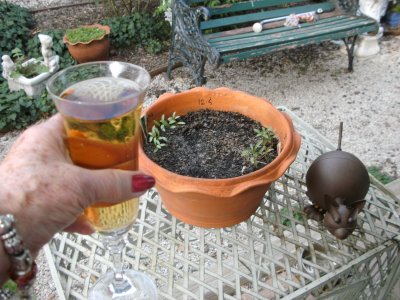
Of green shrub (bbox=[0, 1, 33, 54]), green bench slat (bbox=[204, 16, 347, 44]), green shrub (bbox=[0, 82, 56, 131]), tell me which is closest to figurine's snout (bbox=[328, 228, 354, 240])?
green bench slat (bbox=[204, 16, 347, 44])

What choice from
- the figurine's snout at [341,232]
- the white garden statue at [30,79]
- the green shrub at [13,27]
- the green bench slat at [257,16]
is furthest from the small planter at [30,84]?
the figurine's snout at [341,232]

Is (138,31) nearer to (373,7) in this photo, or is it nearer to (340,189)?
(373,7)

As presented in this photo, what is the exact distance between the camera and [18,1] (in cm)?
599

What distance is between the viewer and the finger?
1233 mm

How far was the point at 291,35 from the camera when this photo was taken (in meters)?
4.07

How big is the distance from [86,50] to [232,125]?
10.1 ft

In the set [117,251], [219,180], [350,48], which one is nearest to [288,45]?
[350,48]

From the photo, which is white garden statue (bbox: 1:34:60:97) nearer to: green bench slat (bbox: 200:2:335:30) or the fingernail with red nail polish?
green bench slat (bbox: 200:2:335:30)

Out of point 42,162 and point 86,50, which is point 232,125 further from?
point 86,50

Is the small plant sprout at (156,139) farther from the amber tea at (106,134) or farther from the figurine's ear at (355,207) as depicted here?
the figurine's ear at (355,207)

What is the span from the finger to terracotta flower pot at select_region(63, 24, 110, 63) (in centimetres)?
343

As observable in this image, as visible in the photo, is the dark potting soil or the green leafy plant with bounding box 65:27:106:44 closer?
the dark potting soil

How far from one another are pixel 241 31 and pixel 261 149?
290 cm

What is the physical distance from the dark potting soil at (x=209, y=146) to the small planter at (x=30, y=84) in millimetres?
2680
